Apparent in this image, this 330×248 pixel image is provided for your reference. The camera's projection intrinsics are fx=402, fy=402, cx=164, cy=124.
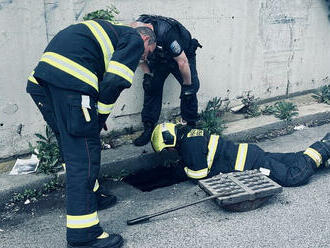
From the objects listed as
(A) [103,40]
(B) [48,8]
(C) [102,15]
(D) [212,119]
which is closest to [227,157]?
(D) [212,119]

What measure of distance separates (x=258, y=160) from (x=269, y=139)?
132 cm

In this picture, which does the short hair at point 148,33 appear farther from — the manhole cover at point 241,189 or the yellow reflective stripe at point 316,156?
the yellow reflective stripe at point 316,156

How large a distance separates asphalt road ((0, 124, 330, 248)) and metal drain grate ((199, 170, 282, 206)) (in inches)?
6.0

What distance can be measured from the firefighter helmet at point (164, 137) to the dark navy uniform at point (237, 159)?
71 mm

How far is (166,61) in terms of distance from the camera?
14.4ft

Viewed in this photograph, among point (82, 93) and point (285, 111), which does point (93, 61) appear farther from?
point (285, 111)

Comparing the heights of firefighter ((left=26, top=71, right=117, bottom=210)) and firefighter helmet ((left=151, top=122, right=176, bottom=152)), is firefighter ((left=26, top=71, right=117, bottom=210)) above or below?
above

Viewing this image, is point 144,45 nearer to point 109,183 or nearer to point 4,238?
point 109,183

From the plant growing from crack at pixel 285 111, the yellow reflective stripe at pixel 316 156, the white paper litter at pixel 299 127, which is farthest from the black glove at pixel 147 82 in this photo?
the white paper litter at pixel 299 127

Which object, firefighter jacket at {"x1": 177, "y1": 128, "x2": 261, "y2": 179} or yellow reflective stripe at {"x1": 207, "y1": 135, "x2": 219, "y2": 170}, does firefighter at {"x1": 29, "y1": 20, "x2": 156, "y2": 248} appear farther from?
yellow reflective stripe at {"x1": 207, "y1": 135, "x2": 219, "y2": 170}

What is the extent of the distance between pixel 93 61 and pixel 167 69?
1.83 m

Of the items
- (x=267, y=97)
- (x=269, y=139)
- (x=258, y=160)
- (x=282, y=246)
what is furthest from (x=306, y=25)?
(x=282, y=246)

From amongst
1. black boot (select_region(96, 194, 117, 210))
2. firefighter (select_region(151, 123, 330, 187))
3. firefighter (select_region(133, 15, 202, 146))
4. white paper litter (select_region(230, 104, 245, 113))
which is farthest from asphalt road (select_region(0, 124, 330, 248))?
white paper litter (select_region(230, 104, 245, 113))

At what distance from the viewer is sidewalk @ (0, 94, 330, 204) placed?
12.2 feet
